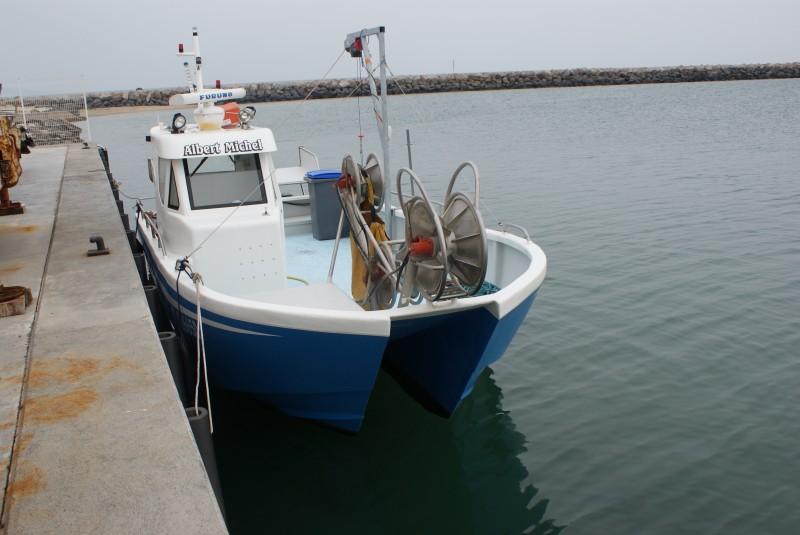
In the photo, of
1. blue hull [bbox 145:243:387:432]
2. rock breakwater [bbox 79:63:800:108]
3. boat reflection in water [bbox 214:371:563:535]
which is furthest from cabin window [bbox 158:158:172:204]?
rock breakwater [bbox 79:63:800:108]

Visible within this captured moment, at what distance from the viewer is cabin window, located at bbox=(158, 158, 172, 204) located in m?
8.25

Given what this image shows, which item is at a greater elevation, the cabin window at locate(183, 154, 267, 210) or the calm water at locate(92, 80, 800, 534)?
the cabin window at locate(183, 154, 267, 210)

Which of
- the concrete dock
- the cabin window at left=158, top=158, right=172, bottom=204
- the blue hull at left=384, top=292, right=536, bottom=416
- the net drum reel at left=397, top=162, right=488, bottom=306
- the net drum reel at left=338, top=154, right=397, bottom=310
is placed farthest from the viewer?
the cabin window at left=158, top=158, right=172, bottom=204

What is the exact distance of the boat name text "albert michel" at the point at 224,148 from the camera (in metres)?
7.96

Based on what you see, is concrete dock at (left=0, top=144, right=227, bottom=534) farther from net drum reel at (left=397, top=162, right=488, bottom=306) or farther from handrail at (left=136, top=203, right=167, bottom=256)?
net drum reel at (left=397, top=162, right=488, bottom=306)

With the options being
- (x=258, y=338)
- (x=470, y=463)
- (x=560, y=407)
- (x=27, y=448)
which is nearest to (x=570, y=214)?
(x=560, y=407)

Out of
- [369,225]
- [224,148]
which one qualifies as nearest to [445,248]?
[369,225]

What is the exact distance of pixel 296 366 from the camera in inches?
246

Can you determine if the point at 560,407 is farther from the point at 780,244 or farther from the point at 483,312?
the point at 780,244

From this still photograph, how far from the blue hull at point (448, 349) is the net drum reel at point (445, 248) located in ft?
1.45

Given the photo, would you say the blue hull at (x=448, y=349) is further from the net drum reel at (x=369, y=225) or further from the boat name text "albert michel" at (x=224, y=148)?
the boat name text "albert michel" at (x=224, y=148)

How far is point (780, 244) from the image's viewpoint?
1320cm

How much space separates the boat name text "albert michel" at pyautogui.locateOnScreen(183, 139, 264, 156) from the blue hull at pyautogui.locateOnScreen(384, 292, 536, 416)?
2.63 metres

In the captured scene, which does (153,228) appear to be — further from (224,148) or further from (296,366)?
(296,366)
